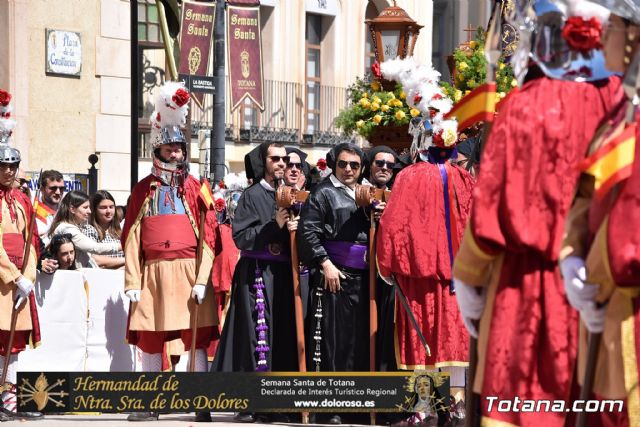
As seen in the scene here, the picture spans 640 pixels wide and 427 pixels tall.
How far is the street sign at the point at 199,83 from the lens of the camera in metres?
17.0

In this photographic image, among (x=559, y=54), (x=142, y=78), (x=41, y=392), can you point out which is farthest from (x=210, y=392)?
(x=142, y=78)

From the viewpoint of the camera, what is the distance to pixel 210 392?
31.6 ft

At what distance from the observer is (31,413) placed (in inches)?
393

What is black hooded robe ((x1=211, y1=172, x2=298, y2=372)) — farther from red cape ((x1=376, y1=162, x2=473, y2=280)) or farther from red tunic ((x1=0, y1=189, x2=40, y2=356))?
red tunic ((x1=0, y1=189, x2=40, y2=356))

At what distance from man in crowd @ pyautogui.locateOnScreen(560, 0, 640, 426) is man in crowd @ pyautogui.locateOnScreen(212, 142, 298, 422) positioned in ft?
17.3

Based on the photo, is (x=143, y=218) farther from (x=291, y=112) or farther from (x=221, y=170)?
(x=291, y=112)

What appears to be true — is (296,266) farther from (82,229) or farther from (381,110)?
(381,110)

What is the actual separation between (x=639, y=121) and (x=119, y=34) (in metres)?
19.9

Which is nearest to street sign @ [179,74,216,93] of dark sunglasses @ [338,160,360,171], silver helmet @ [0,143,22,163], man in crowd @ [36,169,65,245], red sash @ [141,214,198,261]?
man in crowd @ [36,169,65,245]

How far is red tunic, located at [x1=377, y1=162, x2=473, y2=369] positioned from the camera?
983cm

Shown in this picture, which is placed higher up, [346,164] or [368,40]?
[368,40]

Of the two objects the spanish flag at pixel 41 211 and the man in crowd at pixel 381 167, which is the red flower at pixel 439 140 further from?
the spanish flag at pixel 41 211

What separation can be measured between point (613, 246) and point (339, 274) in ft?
17.6

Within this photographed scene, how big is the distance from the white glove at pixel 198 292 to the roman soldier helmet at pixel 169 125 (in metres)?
0.75
